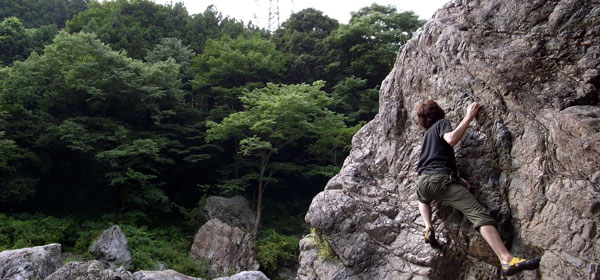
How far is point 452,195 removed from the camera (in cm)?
401

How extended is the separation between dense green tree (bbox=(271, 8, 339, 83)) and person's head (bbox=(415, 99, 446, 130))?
552 inches

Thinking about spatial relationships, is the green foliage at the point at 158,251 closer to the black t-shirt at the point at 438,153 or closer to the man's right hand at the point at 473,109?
the black t-shirt at the point at 438,153

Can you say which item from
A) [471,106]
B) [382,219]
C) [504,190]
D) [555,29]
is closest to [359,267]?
[382,219]

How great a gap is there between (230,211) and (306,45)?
10082mm

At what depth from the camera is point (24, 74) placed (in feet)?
46.3

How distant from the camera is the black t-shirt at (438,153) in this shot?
4016 mm

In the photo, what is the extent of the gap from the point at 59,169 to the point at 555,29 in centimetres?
1729

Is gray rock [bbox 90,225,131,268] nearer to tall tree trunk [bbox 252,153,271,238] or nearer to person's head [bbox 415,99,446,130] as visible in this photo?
tall tree trunk [bbox 252,153,271,238]

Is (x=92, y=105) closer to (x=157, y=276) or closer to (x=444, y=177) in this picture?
(x=157, y=276)

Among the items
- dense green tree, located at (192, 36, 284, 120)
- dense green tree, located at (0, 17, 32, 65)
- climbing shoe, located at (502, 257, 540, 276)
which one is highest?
dense green tree, located at (0, 17, 32, 65)

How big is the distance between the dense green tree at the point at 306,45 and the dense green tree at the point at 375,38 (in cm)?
123

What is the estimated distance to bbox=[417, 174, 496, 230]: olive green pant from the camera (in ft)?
12.6

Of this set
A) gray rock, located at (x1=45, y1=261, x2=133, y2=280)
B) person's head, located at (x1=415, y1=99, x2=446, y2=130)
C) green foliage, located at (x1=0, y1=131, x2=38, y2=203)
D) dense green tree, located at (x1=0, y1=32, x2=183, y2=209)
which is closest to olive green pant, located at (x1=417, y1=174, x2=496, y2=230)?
person's head, located at (x1=415, y1=99, x2=446, y2=130)


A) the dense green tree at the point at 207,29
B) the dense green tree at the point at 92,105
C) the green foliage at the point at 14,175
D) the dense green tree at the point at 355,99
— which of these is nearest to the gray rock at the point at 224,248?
the dense green tree at the point at 92,105
